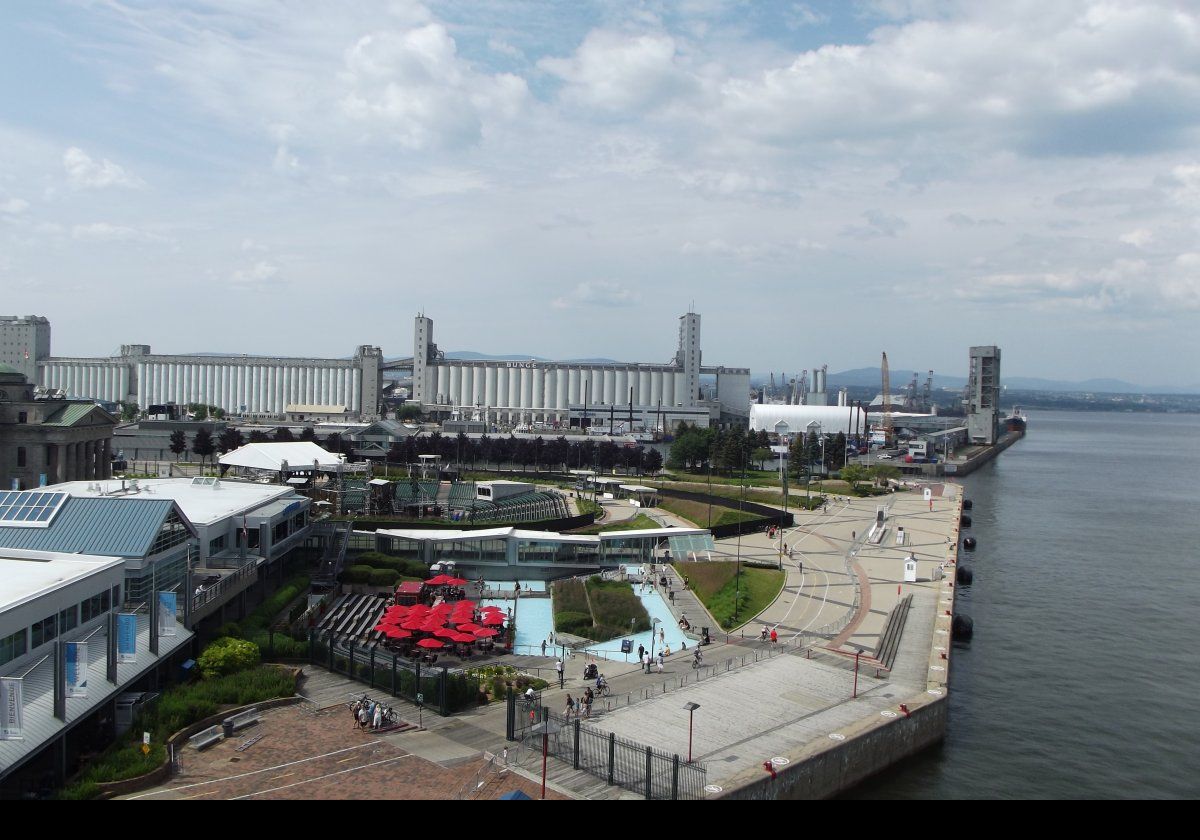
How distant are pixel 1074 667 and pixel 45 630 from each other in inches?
1106

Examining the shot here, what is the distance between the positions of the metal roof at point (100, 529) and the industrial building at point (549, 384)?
403 ft

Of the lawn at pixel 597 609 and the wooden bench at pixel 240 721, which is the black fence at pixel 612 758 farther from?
the lawn at pixel 597 609

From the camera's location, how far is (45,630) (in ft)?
62.8

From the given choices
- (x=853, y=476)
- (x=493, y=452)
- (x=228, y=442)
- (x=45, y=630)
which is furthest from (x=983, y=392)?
(x=45, y=630)

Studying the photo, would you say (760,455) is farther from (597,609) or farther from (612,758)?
(612,758)

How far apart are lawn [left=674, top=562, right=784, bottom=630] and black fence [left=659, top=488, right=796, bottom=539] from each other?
22.4 ft

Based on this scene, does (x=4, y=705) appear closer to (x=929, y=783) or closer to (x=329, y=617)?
(x=329, y=617)

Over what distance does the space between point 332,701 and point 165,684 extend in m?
4.34

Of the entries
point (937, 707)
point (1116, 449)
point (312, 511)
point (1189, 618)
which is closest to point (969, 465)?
point (1116, 449)

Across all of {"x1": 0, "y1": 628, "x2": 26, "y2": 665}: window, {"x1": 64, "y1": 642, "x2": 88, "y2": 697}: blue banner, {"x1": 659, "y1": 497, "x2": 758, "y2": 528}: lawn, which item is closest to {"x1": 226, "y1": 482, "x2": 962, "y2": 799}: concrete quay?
{"x1": 64, "y1": 642, "x2": 88, "y2": 697}: blue banner

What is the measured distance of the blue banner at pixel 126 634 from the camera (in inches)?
764

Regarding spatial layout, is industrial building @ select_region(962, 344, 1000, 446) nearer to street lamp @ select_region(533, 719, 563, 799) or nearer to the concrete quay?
the concrete quay

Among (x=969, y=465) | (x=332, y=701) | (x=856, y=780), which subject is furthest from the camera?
(x=969, y=465)

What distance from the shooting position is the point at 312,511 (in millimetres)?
44625
